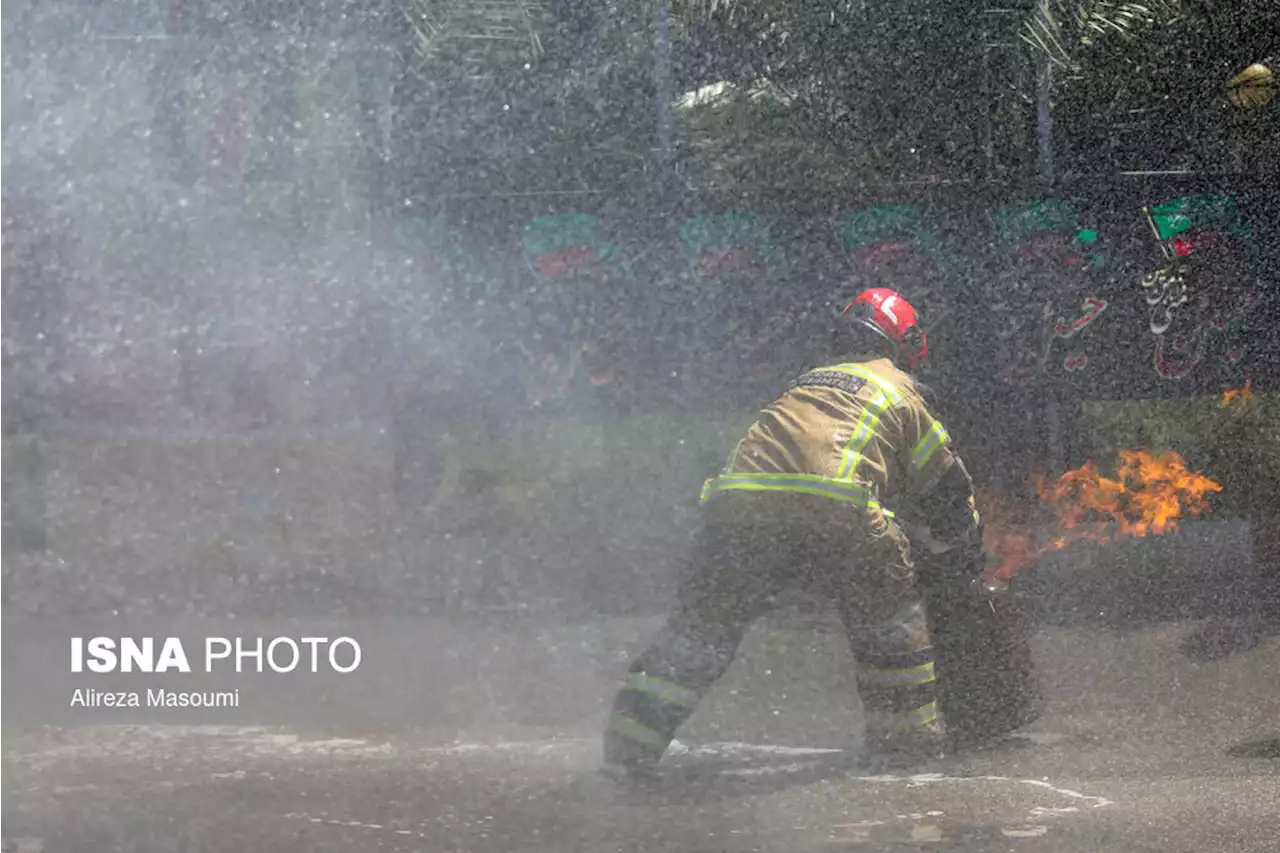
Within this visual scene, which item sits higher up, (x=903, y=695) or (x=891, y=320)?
(x=891, y=320)

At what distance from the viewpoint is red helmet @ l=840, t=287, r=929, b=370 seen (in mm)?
4363

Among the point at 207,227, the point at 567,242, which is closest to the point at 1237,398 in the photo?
the point at 567,242

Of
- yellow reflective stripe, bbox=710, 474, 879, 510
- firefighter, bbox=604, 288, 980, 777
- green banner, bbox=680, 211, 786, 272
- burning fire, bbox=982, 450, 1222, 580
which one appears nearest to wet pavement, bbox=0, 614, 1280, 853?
firefighter, bbox=604, 288, 980, 777

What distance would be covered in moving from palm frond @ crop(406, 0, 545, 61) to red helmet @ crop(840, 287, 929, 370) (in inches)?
94.0

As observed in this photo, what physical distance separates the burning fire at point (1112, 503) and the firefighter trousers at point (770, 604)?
2104mm

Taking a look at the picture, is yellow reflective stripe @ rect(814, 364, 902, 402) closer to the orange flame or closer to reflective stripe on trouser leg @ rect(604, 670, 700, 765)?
reflective stripe on trouser leg @ rect(604, 670, 700, 765)

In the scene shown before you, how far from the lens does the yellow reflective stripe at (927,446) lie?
4199 mm

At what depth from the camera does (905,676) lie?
13.4 ft

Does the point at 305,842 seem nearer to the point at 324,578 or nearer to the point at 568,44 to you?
the point at 324,578

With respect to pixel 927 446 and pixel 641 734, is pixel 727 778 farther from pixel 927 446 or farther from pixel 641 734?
pixel 927 446

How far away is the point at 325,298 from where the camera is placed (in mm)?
6469

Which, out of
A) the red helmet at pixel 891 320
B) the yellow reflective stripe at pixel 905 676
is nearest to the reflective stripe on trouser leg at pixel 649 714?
the yellow reflective stripe at pixel 905 676

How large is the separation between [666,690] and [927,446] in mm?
974

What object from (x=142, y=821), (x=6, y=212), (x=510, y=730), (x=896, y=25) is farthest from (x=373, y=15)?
(x=142, y=821)
